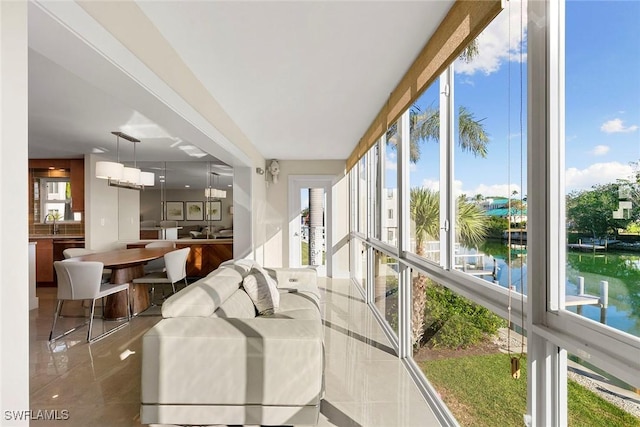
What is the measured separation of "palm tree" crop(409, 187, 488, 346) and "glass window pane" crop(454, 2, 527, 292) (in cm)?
1

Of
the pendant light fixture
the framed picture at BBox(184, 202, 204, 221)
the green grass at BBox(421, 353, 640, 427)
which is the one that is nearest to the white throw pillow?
the green grass at BBox(421, 353, 640, 427)

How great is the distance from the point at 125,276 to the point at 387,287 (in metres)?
3.46

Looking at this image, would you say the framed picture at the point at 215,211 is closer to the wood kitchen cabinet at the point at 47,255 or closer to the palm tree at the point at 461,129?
the wood kitchen cabinet at the point at 47,255

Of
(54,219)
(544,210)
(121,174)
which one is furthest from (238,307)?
(54,219)

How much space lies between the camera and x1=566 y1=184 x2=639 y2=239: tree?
0.91 metres

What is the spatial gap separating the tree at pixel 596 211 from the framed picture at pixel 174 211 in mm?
7600

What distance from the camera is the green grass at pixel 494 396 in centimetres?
101

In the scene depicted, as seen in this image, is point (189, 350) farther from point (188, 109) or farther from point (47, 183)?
point (47, 183)

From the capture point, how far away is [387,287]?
3863 millimetres

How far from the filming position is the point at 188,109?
2502 millimetres

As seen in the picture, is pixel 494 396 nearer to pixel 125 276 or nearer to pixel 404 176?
pixel 404 176

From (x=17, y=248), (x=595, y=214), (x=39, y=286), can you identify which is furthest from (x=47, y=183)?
(x=595, y=214)

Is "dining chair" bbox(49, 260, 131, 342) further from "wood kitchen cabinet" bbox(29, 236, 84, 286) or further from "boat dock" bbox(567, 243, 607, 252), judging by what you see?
"boat dock" bbox(567, 243, 607, 252)

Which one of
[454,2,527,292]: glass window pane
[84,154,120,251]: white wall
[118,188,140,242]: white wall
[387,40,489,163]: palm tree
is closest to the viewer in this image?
[454,2,527,292]: glass window pane
